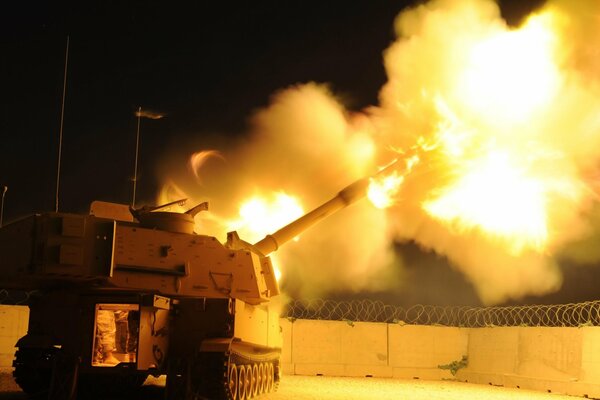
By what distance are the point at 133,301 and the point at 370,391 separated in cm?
777

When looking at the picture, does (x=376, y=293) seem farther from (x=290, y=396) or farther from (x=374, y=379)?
(x=290, y=396)

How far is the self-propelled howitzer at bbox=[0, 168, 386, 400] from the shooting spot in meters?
13.8

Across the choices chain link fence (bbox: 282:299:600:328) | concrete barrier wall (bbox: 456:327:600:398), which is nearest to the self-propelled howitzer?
chain link fence (bbox: 282:299:600:328)

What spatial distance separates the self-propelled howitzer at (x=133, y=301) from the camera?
13.8m

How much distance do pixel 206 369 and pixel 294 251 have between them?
16626mm

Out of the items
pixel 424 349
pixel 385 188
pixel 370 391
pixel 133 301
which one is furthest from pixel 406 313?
pixel 133 301

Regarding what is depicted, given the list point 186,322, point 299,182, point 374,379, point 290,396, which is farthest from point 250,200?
point 186,322

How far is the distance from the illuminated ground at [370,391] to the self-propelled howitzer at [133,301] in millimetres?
1831

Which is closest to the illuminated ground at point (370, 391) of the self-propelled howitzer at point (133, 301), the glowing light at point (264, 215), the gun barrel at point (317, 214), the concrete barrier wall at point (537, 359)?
the concrete barrier wall at point (537, 359)

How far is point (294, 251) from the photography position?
1203 inches

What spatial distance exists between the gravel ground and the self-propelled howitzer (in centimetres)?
181

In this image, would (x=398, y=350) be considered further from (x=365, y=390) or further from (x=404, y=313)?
(x=365, y=390)

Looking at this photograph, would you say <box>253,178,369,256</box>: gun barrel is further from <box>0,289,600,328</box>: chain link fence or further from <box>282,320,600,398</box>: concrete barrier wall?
<box>282,320,600,398</box>: concrete barrier wall

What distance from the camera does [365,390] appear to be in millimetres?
19922
